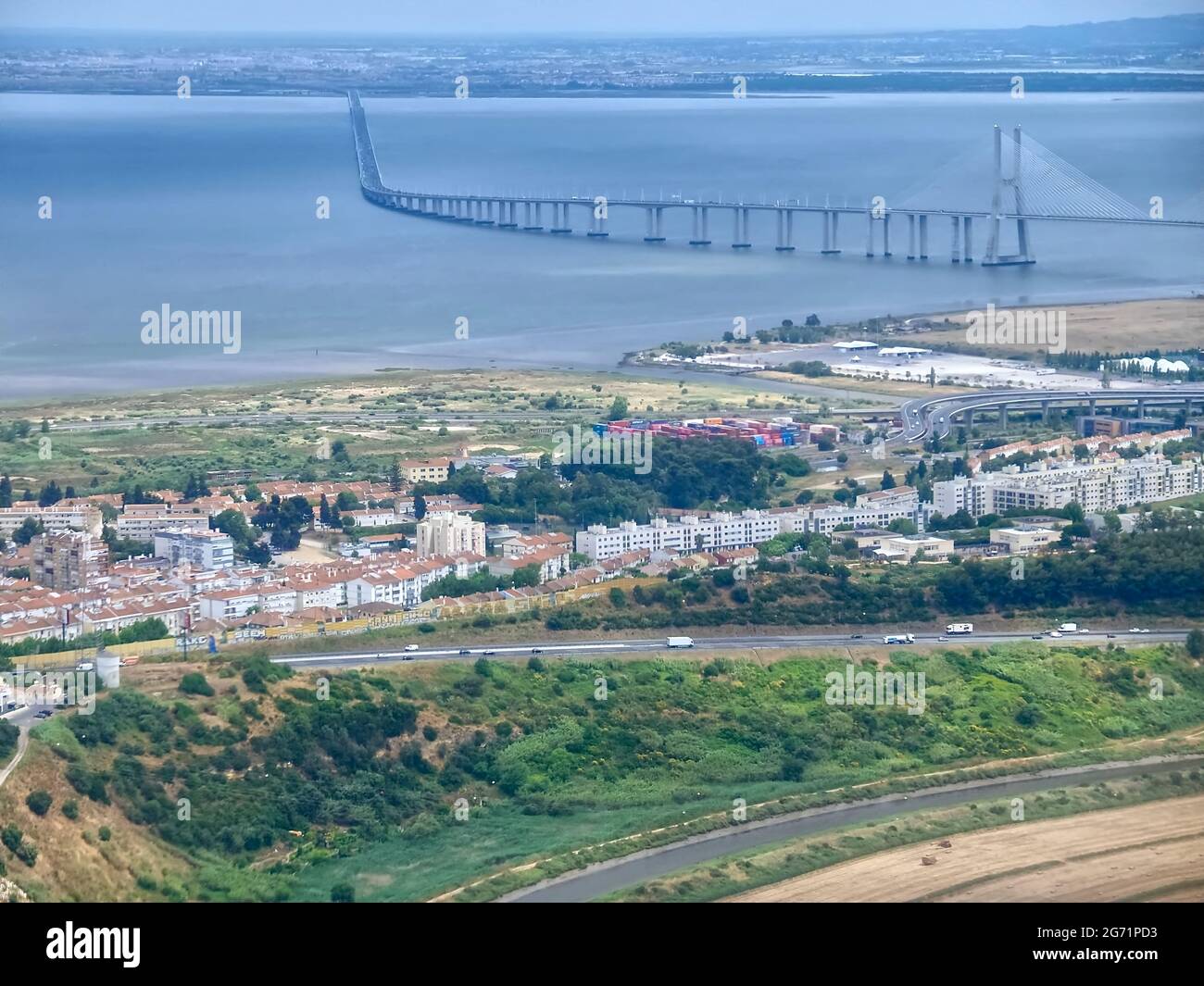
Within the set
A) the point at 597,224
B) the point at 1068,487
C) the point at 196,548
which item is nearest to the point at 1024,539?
the point at 1068,487

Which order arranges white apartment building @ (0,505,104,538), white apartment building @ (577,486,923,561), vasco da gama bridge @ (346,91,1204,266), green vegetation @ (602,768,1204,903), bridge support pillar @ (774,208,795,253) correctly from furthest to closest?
bridge support pillar @ (774,208,795,253), vasco da gama bridge @ (346,91,1204,266), white apartment building @ (0,505,104,538), white apartment building @ (577,486,923,561), green vegetation @ (602,768,1204,903)

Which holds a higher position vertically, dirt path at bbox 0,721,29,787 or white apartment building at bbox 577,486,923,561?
white apartment building at bbox 577,486,923,561

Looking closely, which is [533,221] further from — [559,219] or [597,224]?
[597,224]

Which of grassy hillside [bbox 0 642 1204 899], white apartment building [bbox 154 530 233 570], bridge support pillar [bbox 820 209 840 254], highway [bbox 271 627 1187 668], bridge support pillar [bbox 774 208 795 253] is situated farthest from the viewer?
bridge support pillar [bbox 774 208 795 253]

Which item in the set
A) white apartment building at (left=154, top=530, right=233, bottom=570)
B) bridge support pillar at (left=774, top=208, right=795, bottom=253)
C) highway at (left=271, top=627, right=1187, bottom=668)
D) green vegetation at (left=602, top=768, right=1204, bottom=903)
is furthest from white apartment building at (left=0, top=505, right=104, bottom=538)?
bridge support pillar at (left=774, top=208, right=795, bottom=253)

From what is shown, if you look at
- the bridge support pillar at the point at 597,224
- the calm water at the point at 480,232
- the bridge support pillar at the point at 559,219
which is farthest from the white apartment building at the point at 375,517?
the bridge support pillar at the point at 559,219

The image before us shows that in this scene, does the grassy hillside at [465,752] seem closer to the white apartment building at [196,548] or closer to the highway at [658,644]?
the highway at [658,644]

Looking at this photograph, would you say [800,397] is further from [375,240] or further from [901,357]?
[375,240]

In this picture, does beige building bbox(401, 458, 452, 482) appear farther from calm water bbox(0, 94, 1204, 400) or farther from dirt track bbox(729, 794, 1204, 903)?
dirt track bbox(729, 794, 1204, 903)
